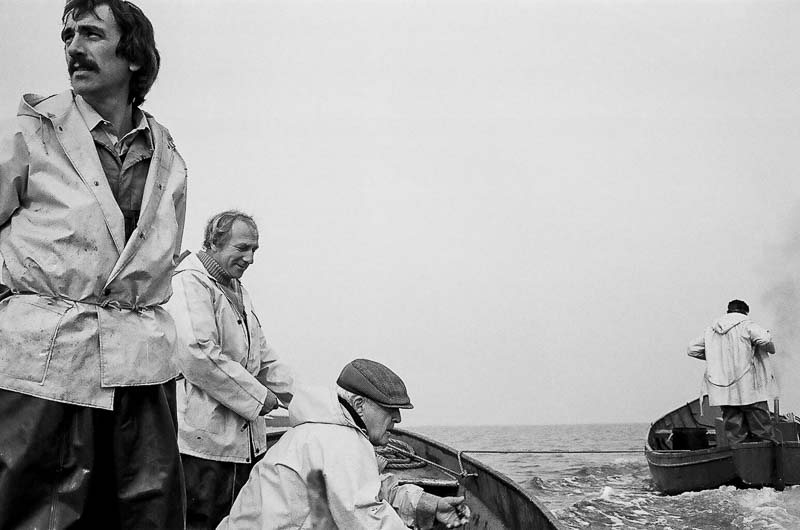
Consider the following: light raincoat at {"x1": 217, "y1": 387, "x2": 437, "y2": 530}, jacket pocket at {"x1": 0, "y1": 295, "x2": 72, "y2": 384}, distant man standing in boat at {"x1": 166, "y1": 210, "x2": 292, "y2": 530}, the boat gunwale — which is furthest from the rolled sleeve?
the boat gunwale

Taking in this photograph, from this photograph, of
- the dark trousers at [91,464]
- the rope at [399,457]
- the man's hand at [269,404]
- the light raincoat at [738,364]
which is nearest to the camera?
the dark trousers at [91,464]

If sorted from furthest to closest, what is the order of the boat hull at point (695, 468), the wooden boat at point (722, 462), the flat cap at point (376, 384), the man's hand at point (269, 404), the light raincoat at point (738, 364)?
the light raincoat at point (738, 364)
the boat hull at point (695, 468)
the wooden boat at point (722, 462)
the man's hand at point (269, 404)
the flat cap at point (376, 384)

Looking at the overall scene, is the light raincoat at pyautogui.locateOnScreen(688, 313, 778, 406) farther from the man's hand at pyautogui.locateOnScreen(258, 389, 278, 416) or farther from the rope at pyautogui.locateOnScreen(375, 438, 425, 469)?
the man's hand at pyautogui.locateOnScreen(258, 389, 278, 416)

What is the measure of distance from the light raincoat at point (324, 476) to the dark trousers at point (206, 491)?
80cm

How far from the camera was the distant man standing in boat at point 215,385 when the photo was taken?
→ 2795 mm

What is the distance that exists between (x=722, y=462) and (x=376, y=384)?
303 inches

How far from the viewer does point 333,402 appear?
2.06 meters

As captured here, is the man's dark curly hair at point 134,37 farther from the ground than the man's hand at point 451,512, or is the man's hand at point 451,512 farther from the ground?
the man's dark curly hair at point 134,37

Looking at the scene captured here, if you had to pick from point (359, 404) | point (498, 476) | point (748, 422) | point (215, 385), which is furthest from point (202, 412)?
point (748, 422)

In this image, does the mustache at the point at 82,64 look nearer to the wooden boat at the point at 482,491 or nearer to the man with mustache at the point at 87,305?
the man with mustache at the point at 87,305

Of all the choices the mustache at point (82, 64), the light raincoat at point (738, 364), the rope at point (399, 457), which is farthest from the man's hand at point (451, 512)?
the light raincoat at point (738, 364)

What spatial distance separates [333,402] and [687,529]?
827 centimetres

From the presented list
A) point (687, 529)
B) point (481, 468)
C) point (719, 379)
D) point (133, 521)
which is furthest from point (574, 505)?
point (133, 521)

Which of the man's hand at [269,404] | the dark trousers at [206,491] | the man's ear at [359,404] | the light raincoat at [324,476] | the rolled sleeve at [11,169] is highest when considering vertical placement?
the rolled sleeve at [11,169]
